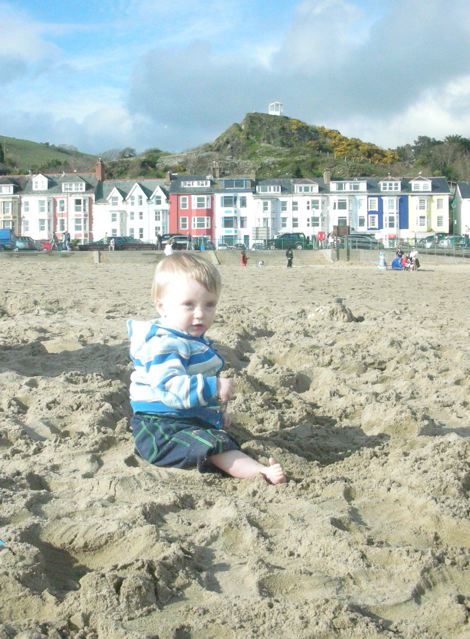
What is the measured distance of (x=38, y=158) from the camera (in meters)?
141

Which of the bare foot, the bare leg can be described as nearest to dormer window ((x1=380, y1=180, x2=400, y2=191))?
the bare leg

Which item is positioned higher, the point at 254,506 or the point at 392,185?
the point at 392,185

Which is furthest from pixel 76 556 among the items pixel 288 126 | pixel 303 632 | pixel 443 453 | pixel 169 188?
pixel 288 126

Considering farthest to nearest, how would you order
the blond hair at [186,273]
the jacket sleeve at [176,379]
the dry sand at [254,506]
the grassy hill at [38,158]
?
the grassy hill at [38,158]
the blond hair at [186,273]
the jacket sleeve at [176,379]
the dry sand at [254,506]

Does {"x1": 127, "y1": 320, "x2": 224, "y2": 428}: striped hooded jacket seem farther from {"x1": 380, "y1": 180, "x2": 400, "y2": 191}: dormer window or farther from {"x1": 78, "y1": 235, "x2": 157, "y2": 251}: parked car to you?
{"x1": 380, "y1": 180, "x2": 400, "y2": 191}: dormer window

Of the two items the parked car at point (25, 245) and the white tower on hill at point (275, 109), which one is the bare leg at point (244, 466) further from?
the white tower on hill at point (275, 109)

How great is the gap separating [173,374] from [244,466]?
1.98ft

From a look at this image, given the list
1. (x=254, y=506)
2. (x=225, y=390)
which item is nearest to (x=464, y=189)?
(x=225, y=390)

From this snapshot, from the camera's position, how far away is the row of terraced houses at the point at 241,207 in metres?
87.2

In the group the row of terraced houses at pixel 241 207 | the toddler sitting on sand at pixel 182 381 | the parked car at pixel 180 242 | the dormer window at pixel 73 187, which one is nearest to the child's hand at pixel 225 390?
the toddler sitting on sand at pixel 182 381

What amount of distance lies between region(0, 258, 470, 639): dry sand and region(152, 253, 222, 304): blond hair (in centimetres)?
85

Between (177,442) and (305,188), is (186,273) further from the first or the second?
(305,188)

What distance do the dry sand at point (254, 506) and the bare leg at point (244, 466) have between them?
65 mm

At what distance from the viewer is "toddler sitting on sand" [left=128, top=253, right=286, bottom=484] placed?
386cm
